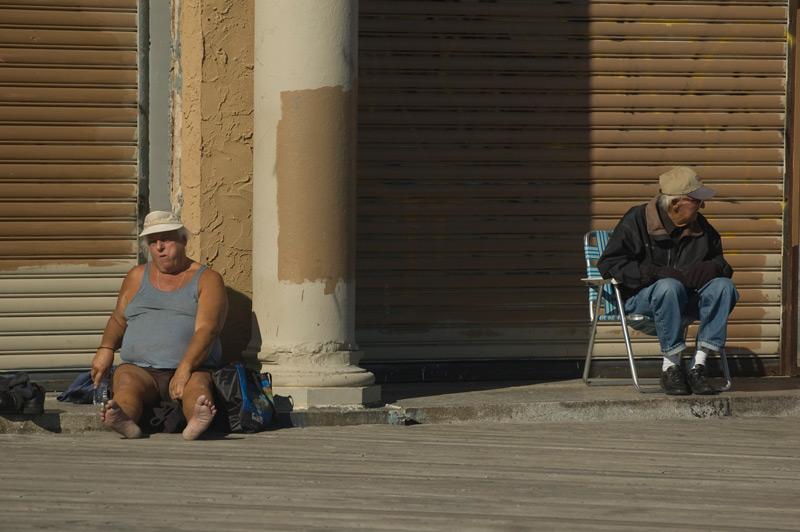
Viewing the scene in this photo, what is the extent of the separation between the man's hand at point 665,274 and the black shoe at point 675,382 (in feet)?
1.65

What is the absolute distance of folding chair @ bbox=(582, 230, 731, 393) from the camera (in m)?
7.09

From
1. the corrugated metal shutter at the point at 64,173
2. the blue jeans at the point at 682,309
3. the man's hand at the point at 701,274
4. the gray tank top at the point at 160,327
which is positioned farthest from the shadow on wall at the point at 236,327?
the man's hand at the point at 701,274

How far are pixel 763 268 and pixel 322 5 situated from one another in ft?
12.2

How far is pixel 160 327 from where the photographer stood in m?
6.25

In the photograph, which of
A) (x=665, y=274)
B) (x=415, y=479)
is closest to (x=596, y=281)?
(x=665, y=274)

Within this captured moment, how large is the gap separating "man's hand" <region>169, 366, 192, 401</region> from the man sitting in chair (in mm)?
2561

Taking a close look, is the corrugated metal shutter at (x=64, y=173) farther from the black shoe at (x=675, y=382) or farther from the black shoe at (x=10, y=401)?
the black shoe at (x=675, y=382)

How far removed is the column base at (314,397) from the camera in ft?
20.8

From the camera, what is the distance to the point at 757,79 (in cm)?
812

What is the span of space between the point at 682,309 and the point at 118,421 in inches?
129

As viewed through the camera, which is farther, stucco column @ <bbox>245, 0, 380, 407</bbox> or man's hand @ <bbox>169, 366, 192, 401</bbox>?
stucco column @ <bbox>245, 0, 380, 407</bbox>

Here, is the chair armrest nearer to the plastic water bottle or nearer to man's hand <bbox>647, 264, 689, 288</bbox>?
man's hand <bbox>647, 264, 689, 288</bbox>

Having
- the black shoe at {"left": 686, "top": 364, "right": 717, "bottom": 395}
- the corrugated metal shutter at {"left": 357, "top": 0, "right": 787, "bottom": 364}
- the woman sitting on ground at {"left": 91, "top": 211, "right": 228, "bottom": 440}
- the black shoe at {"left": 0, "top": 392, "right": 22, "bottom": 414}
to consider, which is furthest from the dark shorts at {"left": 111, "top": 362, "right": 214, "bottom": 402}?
the black shoe at {"left": 686, "top": 364, "right": 717, "bottom": 395}

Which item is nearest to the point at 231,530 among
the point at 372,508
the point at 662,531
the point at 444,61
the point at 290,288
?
the point at 372,508
